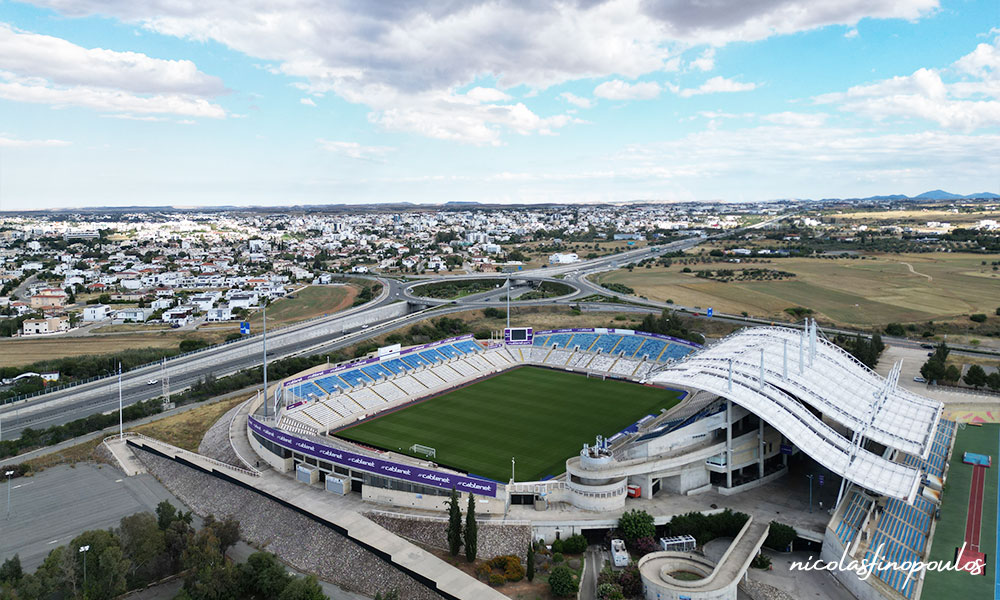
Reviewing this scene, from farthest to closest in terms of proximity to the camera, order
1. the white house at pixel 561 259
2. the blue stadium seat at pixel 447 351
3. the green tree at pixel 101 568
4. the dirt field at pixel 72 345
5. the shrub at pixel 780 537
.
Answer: the white house at pixel 561 259 < the dirt field at pixel 72 345 < the blue stadium seat at pixel 447 351 < the shrub at pixel 780 537 < the green tree at pixel 101 568

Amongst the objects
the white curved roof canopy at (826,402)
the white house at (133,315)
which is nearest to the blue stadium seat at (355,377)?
the white curved roof canopy at (826,402)

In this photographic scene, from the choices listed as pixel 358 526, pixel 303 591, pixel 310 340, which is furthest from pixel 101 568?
pixel 310 340

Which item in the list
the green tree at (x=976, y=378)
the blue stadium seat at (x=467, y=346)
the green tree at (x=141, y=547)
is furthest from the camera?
the blue stadium seat at (x=467, y=346)

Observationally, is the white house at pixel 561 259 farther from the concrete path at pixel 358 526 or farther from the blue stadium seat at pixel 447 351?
the concrete path at pixel 358 526

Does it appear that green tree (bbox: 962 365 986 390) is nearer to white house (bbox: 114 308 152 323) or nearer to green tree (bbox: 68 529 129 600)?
green tree (bbox: 68 529 129 600)

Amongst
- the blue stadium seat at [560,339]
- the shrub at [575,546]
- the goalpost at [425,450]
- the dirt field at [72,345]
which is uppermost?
the blue stadium seat at [560,339]

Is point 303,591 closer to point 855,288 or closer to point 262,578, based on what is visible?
point 262,578

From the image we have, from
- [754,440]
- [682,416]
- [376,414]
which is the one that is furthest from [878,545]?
[376,414]
